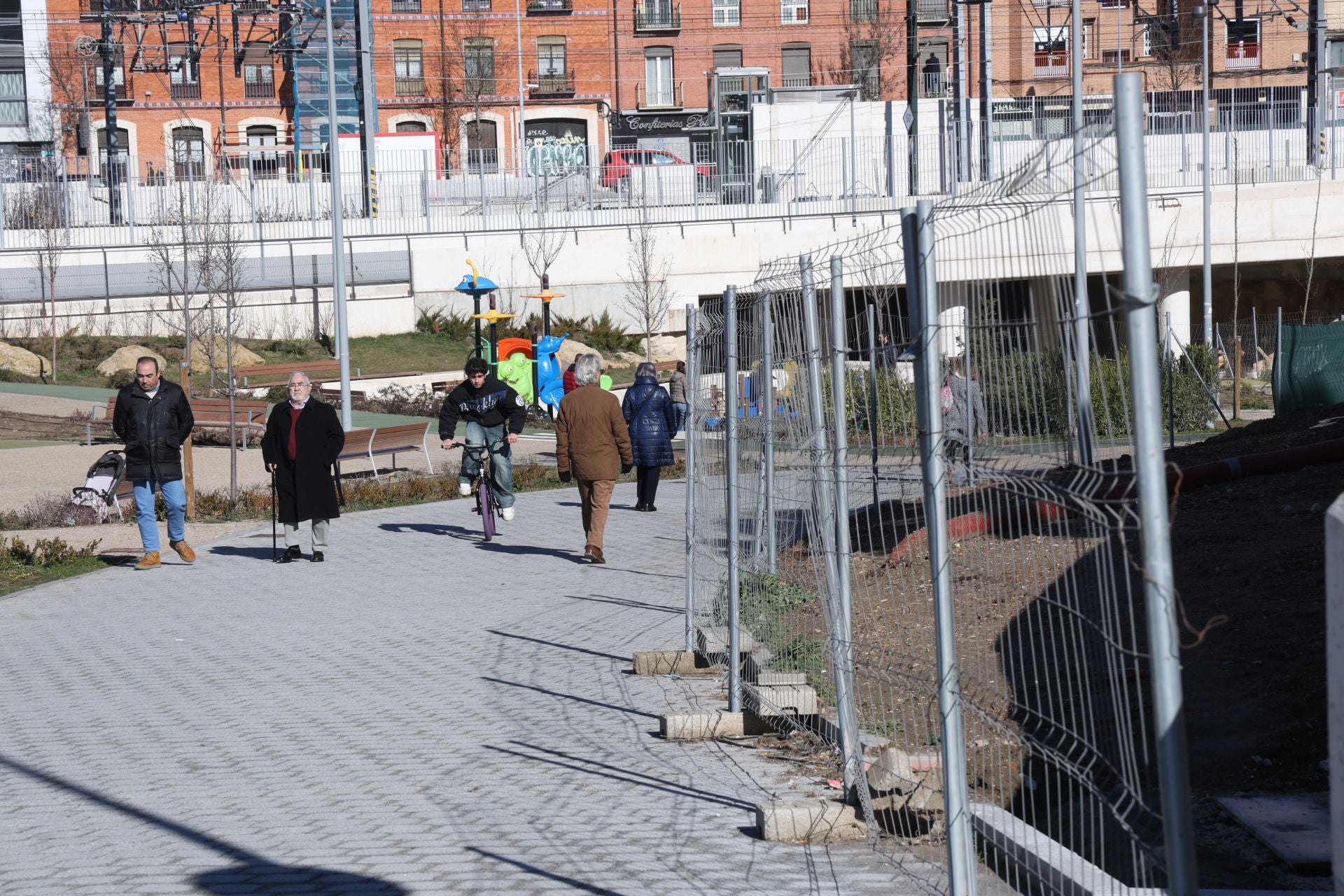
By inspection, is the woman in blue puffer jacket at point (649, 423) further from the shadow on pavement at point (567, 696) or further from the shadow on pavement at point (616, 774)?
the shadow on pavement at point (616, 774)

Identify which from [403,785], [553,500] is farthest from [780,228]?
[403,785]

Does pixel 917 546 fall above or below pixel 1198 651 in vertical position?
above

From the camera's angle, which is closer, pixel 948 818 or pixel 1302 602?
pixel 948 818

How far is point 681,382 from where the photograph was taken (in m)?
22.8

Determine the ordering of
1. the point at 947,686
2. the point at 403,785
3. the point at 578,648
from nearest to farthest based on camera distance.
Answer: the point at 947,686 < the point at 403,785 < the point at 578,648

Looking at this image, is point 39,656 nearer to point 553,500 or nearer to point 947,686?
point 947,686

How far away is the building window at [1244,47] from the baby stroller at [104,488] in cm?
5380

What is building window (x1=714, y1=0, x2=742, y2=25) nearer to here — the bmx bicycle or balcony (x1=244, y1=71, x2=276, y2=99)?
balcony (x1=244, y1=71, x2=276, y2=99)

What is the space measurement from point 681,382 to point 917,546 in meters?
16.8

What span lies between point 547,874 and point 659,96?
57295 millimetres

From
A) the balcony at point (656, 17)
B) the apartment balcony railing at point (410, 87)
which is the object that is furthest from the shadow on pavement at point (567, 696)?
the balcony at point (656, 17)

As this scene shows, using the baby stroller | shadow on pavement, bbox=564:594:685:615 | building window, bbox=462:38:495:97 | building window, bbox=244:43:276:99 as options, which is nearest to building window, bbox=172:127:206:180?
building window, bbox=244:43:276:99

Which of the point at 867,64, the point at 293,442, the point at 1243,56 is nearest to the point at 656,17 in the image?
the point at 867,64

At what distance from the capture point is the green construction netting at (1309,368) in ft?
66.3
